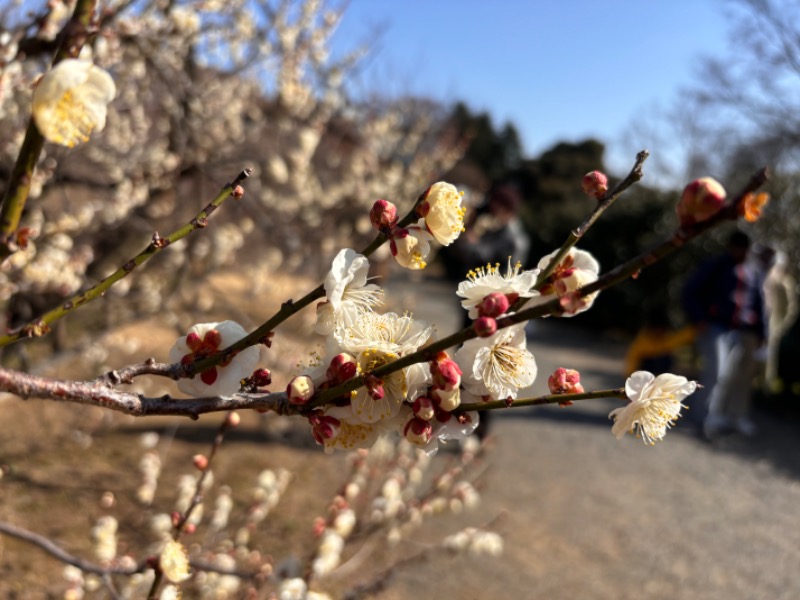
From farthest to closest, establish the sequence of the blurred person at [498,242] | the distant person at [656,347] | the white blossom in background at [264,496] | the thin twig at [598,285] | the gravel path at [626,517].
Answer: the distant person at [656,347] → the blurred person at [498,242] → the gravel path at [626,517] → the white blossom in background at [264,496] → the thin twig at [598,285]

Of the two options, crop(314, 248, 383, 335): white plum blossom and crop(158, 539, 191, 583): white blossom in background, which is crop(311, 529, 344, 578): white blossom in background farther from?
crop(314, 248, 383, 335): white plum blossom

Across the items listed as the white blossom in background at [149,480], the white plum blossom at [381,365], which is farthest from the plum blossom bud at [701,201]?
the white blossom in background at [149,480]

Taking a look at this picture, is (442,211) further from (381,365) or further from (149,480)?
(149,480)

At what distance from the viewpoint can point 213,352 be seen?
35.1 inches

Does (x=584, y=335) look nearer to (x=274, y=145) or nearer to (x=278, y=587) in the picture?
(x=274, y=145)

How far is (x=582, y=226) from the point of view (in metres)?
0.83

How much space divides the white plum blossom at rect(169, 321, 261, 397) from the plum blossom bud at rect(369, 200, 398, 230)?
0.25 meters

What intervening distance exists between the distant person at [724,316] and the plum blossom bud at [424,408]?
17.4ft

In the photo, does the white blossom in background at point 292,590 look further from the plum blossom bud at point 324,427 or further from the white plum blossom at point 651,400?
the white plum blossom at point 651,400

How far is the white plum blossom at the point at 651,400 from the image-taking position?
2.85ft

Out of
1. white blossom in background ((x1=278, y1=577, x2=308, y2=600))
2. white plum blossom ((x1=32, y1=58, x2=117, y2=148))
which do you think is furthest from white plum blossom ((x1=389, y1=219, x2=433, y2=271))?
white blossom in background ((x1=278, y1=577, x2=308, y2=600))

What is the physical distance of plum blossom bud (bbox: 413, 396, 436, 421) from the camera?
845 millimetres

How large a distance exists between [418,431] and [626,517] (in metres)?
3.95

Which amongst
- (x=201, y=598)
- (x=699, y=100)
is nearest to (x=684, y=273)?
(x=699, y=100)
